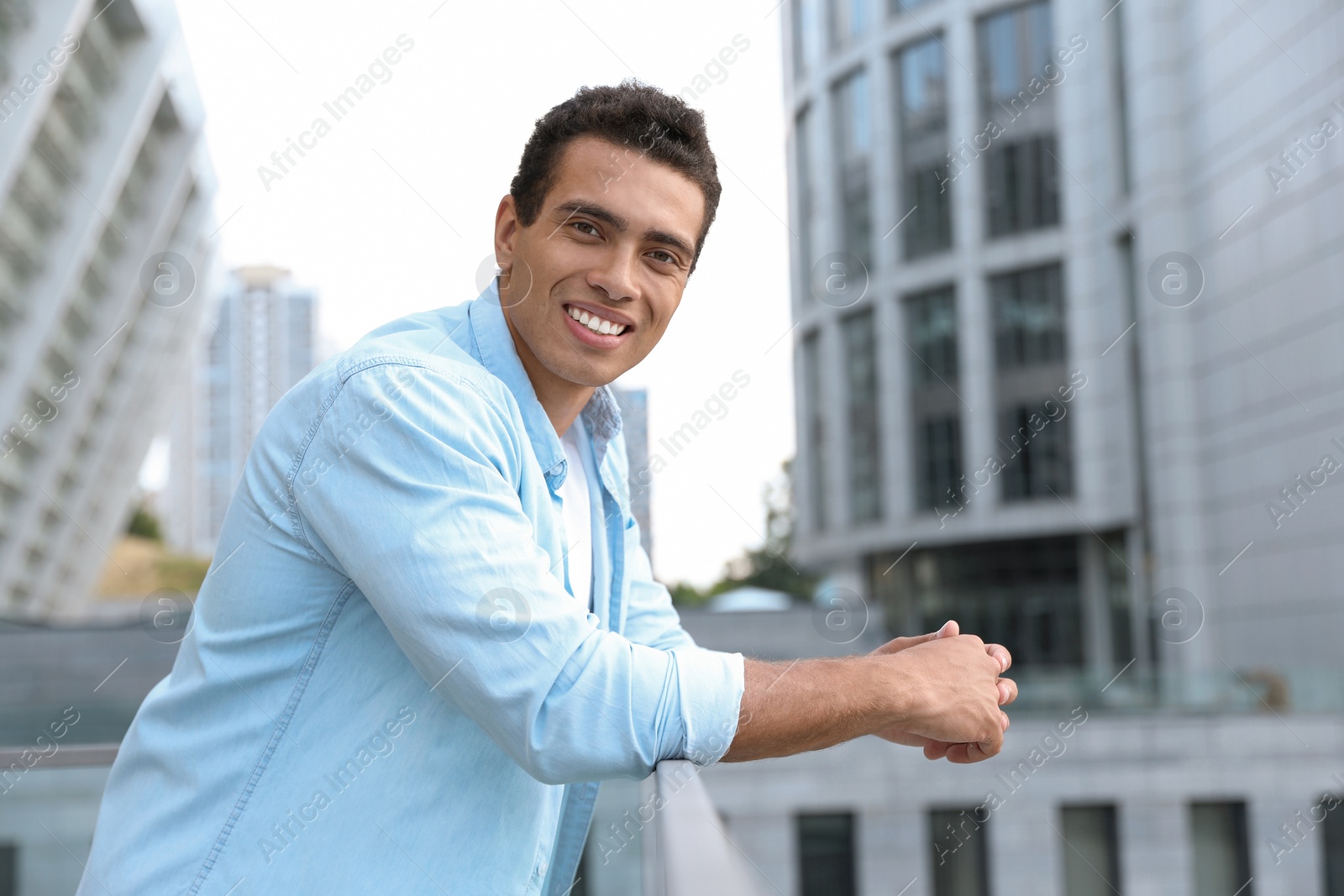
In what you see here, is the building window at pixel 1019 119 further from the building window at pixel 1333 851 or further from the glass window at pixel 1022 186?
the building window at pixel 1333 851

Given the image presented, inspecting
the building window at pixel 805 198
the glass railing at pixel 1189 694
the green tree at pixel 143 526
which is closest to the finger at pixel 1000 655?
the glass railing at pixel 1189 694

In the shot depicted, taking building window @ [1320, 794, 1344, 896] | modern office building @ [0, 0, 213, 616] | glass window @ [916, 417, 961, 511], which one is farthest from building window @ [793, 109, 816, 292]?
building window @ [1320, 794, 1344, 896]

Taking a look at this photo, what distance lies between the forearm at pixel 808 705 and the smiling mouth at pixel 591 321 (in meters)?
0.54

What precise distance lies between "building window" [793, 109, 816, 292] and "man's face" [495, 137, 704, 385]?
3114 centimetres

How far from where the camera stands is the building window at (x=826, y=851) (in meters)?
12.4

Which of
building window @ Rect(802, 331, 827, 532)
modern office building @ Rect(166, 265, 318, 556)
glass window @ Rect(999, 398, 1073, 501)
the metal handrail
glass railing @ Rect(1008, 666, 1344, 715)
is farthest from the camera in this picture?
modern office building @ Rect(166, 265, 318, 556)

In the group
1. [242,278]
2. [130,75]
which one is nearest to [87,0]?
[130,75]

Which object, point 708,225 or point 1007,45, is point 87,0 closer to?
point 708,225

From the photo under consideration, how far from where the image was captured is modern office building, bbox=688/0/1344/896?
74.0ft

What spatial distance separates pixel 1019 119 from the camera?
1117 inches

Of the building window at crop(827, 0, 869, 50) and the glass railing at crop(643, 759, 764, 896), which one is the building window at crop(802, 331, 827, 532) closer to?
the building window at crop(827, 0, 869, 50)

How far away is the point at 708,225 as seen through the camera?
1.94 metres

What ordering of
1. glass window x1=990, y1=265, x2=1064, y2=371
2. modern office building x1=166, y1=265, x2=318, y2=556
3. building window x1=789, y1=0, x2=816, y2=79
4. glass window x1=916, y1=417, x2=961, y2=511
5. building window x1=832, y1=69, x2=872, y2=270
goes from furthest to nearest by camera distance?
modern office building x1=166, y1=265, x2=318, y2=556
building window x1=789, y1=0, x2=816, y2=79
building window x1=832, y1=69, x2=872, y2=270
glass window x1=916, y1=417, x2=961, y2=511
glass window x1=990, y1=265, x2=1064, y2=371

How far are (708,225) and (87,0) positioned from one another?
11574 millimetres
